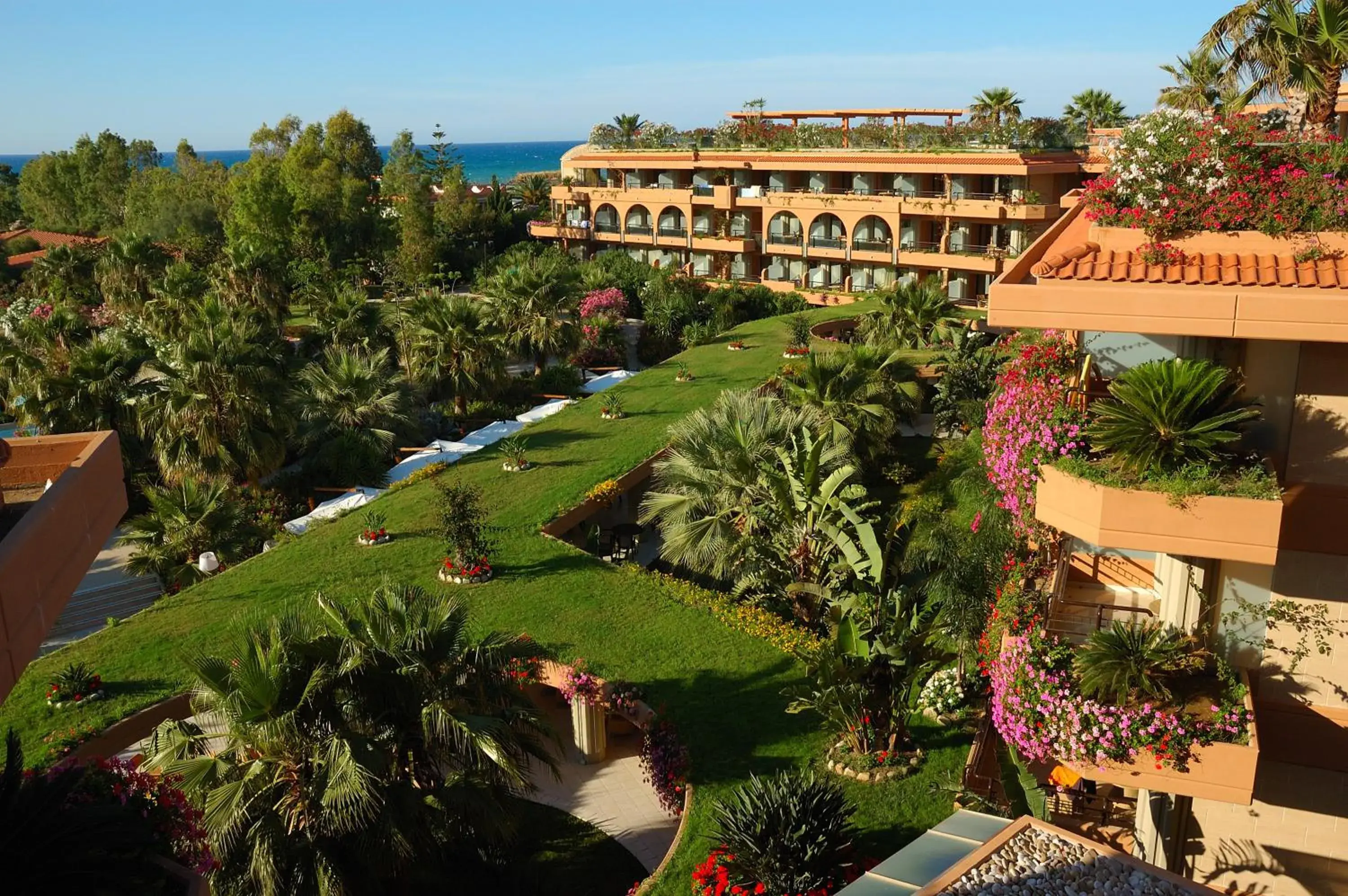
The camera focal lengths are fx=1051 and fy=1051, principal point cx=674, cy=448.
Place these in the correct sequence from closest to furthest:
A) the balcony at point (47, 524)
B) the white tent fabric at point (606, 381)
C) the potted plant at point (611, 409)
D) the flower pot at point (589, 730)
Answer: the balcony at point (47, 524) < the flower pot at point (589, 730) < the potted plant at point (611, 409) < the white tent fabric at point (606, 381)

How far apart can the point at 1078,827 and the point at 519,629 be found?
352 inches

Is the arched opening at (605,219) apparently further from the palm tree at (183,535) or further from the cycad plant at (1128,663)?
the cycad plant at (1128,663)

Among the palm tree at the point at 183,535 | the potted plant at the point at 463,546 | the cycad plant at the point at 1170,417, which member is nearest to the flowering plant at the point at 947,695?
the cycad plant at the point at 1170,417

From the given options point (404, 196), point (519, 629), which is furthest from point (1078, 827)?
point (404, 196)

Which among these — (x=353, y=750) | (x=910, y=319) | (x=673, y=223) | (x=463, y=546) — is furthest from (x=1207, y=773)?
(x=673, y=223)

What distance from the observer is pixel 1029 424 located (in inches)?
372

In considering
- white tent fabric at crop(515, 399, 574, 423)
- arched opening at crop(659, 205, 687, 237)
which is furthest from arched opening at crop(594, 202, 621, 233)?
white tent fabric at crop(515, 399, 574, 423)

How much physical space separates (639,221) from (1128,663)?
49012mm

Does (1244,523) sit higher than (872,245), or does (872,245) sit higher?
(872,245)

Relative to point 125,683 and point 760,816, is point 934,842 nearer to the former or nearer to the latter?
point 760,816

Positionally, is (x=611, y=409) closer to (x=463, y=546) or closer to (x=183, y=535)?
(x=463, y=546)

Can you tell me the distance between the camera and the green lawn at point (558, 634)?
13633 mm

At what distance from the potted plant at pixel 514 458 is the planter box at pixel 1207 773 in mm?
17763

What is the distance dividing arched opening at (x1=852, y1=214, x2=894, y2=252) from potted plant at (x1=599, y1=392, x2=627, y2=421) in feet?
62.8
